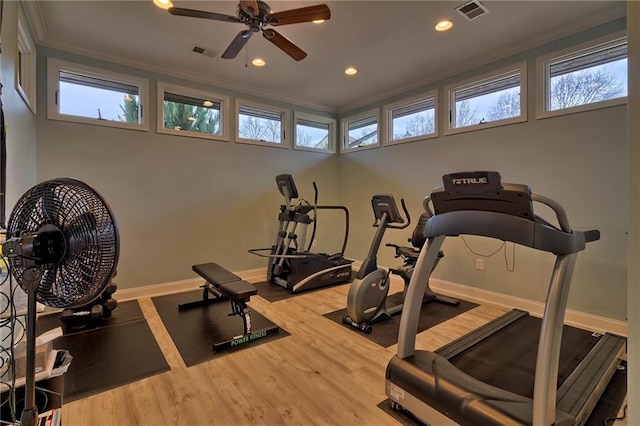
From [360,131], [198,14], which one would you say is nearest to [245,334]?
[198,14]

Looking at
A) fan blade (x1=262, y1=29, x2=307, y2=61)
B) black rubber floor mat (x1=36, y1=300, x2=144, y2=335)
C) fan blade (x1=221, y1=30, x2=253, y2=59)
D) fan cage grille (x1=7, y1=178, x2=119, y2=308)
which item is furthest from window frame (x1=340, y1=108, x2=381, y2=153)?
fan cage grille (x1=7, y1=178, x2=119, y2=308)

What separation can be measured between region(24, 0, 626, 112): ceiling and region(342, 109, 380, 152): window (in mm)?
923

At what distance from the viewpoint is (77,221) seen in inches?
40.5

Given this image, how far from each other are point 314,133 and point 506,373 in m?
4.71

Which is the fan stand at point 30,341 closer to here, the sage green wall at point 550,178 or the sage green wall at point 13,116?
the sage green wall at point 13,116

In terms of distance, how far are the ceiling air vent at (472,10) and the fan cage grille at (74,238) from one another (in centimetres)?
324

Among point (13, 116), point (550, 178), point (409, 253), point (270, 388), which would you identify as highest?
point (13, 116)

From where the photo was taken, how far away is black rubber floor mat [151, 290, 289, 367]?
254cm

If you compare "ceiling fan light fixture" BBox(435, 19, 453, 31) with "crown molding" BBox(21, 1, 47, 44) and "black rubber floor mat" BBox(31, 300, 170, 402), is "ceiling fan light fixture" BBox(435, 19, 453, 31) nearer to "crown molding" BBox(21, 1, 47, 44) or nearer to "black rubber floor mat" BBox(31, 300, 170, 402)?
"crown molding" BBox(21, 1, 47, 44)

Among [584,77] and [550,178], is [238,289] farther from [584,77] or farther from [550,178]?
[584,77]

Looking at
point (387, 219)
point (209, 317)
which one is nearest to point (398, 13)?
point (387, 219)

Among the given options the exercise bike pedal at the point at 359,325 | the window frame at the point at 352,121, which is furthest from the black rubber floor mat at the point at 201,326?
the window frame at the point at 352,121

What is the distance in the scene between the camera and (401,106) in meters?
4.83

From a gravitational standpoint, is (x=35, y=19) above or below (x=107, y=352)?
above
